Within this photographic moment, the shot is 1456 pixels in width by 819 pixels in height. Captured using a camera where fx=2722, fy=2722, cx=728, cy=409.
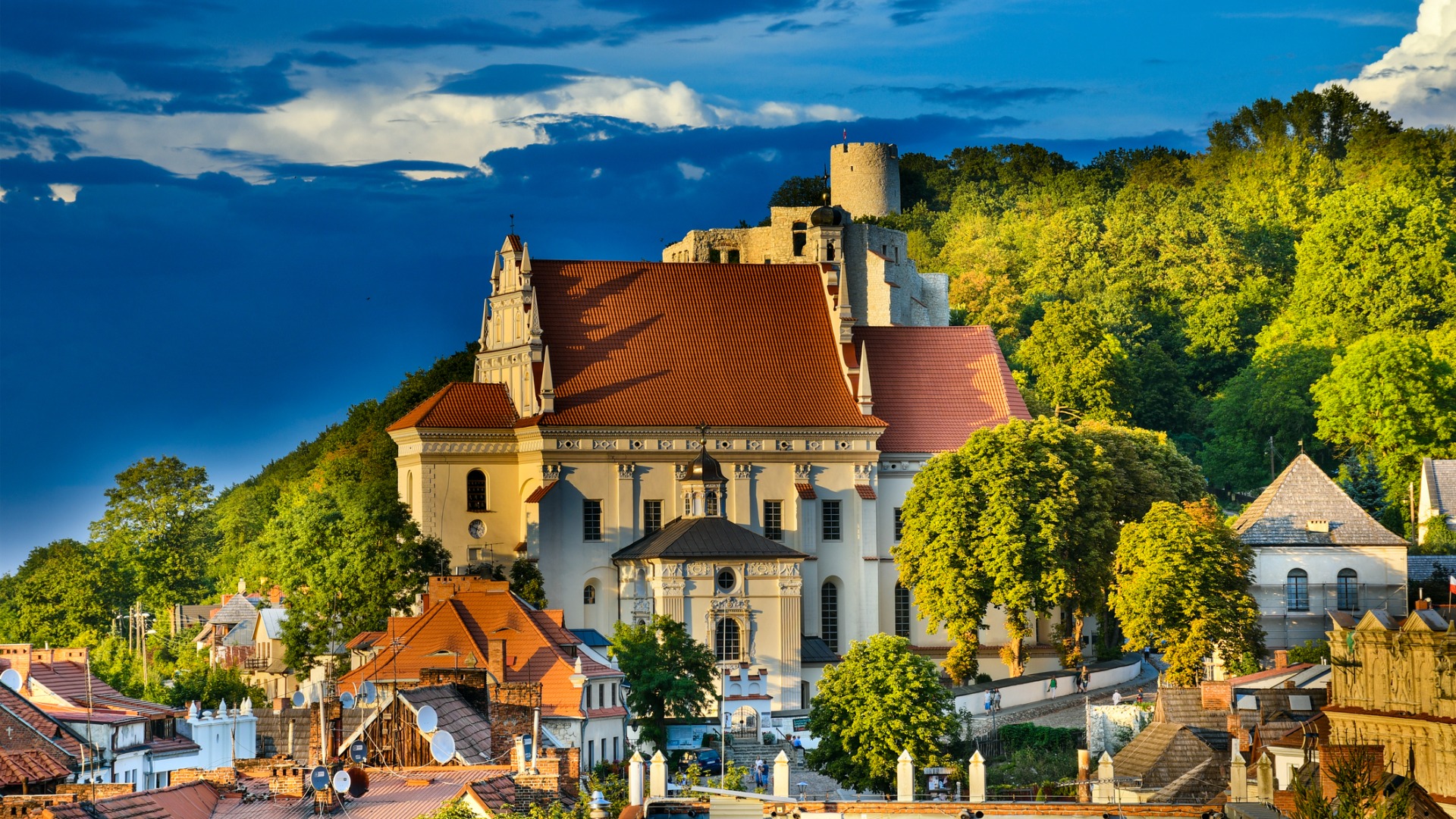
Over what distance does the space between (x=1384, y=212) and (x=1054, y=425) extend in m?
54.4

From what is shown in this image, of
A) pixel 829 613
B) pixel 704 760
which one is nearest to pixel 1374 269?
pixel 829 613

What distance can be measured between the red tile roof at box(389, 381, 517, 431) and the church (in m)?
0.08

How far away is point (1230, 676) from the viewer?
77.3 m

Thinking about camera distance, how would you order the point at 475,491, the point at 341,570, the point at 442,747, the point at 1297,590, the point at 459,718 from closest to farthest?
the point at 442,747 < the point at 459,718 < the point at 1297,590 < the point at 341,570 < the point at 475,491

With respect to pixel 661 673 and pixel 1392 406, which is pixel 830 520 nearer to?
pixel 661 673

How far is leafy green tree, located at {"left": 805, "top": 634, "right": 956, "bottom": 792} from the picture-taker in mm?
70312

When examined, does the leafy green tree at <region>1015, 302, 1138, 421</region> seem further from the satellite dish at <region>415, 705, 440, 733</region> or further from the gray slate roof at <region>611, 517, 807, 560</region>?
the satellite dish at <region>415, 705, 440, 733</region>

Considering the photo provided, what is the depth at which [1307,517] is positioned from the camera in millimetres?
87750

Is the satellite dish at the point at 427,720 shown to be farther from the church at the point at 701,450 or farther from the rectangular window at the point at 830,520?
the rectangular window at the point at 830,520

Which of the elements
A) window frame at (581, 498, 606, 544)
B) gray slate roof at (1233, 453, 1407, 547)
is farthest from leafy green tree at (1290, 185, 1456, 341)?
window frame at (581, 498, 606, 544)

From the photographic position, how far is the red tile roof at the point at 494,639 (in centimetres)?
7056

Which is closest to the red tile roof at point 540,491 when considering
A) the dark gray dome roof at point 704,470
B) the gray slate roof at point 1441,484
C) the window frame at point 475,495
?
the window frame at point 475,495

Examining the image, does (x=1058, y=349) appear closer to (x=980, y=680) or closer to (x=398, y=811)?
(x=980, y=680)

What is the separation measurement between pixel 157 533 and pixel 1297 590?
61.9 m
